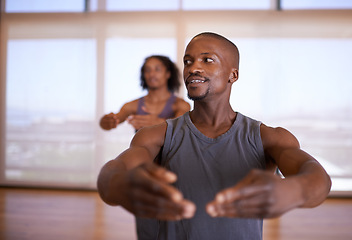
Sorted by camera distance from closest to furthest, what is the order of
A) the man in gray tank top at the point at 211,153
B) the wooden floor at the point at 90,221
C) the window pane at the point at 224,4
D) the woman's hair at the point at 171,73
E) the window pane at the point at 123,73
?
the man in gray tank top at the point at 211,153, the woman's hair at the point at 171,73, the wooden floor at the point at 90,221, the window pane at the point at 224,4, the window pane at the point at 123,73

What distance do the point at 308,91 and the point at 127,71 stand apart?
211cm

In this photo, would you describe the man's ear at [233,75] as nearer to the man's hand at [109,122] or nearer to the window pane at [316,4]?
the man's hand at [109,122]

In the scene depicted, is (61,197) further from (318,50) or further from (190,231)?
(318,50)

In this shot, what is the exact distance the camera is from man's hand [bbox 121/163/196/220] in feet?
1.78

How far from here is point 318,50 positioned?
3.62 metres

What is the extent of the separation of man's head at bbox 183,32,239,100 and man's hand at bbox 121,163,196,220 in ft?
1.53

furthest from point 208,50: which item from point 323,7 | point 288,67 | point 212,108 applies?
point 323,7

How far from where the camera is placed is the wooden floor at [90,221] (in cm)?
240

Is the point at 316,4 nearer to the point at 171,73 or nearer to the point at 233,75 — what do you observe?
the point at 171,73

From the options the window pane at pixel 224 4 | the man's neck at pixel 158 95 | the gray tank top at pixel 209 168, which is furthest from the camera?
the window pane at pixel 224 4

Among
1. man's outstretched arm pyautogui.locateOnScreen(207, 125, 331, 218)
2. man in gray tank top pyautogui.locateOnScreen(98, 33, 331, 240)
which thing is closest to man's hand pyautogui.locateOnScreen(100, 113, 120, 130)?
man in gray tank top pyautogui.locateOnScreen(98, 33, 331, 240)

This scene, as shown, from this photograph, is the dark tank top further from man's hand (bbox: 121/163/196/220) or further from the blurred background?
the blurred background

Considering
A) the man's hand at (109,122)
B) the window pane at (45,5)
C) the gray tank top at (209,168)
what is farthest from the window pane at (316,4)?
the gray tank top at (209,168)

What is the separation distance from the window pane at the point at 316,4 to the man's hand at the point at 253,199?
3574 millimetres
